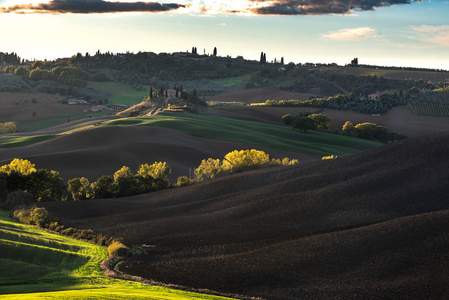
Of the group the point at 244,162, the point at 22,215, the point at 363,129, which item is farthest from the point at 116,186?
the point at 363,129

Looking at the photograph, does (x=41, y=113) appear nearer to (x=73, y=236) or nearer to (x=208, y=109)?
(x=208, y=109)

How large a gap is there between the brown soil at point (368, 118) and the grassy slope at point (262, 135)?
14258 millimetres

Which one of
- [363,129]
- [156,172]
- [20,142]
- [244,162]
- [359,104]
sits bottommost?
[20,142]

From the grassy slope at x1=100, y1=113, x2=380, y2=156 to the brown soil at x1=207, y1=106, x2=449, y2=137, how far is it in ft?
46.8

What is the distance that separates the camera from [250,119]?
160 meters

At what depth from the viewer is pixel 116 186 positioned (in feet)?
249

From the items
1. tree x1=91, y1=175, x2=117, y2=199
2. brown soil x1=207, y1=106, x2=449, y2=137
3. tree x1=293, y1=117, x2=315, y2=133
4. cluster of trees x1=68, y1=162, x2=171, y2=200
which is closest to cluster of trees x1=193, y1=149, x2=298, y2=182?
cluster of trees x1=68, y1=162, x2=171, y2=200

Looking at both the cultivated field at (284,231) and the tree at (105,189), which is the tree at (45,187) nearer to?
the tree at (105,189)

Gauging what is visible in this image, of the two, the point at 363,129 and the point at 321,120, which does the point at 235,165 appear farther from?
the point at 321,120

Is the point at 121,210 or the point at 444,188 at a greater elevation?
the point at 444,188

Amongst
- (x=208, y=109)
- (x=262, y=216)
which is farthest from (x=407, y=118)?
(x=262, y=216)

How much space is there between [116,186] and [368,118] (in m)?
97.7

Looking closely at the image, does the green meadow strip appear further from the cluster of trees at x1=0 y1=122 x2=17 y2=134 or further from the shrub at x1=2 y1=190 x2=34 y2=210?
the shrub at x1=2 y1=190 x2=34 y2=210

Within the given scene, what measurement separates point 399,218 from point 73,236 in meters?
29.2
